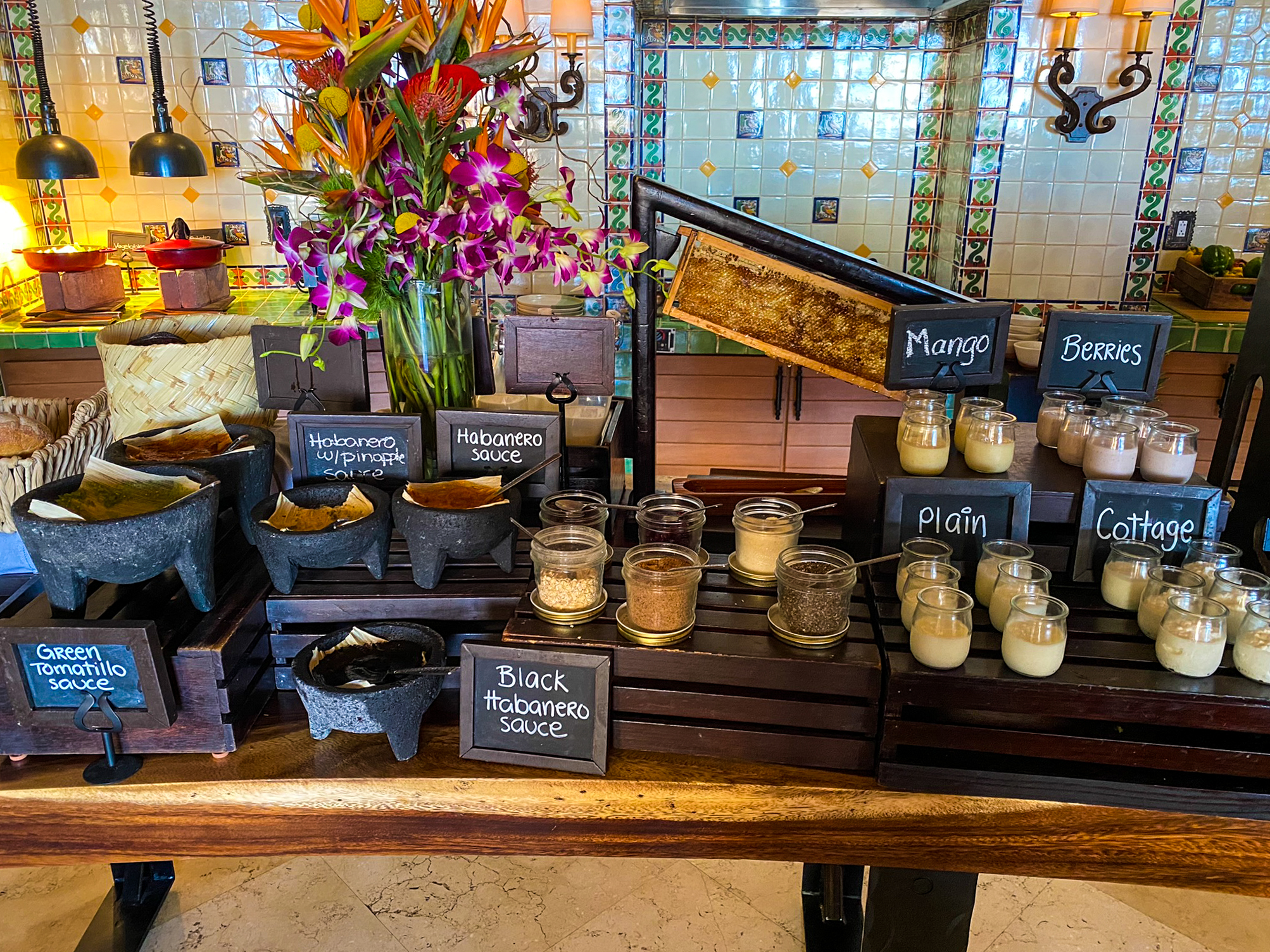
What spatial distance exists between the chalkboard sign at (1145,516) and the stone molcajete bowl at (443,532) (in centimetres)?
94

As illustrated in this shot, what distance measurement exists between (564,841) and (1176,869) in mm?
853

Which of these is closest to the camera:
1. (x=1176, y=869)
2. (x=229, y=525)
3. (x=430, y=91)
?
(x=1176, y=869)

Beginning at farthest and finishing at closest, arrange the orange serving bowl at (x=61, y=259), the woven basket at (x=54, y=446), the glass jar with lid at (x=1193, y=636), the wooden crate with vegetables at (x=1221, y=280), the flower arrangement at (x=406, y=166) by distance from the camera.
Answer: the wooden crate with vegetables at (x=1221, y=280) < the orange serving bowl at (x=61, y=259) < the woven basket at (x=54, y=446) < the flower arrangement at (x=406, y=166) < the glass jar with lid at (x=1193, y=636)

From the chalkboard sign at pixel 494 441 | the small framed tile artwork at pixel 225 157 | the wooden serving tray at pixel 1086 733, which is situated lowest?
the wooden serving tray at pixel 1086 733

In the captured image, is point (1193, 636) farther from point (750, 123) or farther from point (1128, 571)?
point (750, 123)

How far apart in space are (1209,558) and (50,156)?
4.30 metres

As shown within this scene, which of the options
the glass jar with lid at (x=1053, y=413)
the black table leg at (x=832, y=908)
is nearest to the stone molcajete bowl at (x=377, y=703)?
Result: the glass jar with lid at (x=1053, y=413)

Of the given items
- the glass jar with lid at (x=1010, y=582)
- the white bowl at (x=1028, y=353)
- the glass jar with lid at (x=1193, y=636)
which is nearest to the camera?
the glass jar with lid at (x=1193, y=636)

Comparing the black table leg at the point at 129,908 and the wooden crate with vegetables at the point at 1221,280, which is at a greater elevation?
the wooden crate with vegetables at the point at 1221,280

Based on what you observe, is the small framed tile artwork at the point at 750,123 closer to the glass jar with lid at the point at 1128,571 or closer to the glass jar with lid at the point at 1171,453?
the glass jar with lid at the point at 1171,453

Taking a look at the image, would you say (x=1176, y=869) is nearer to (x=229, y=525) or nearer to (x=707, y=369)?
(x=229, y=525)

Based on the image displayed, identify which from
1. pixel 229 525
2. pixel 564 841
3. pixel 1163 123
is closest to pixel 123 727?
pixel 229 525

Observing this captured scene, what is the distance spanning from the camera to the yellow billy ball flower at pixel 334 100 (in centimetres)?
141

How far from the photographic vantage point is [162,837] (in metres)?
1.36
